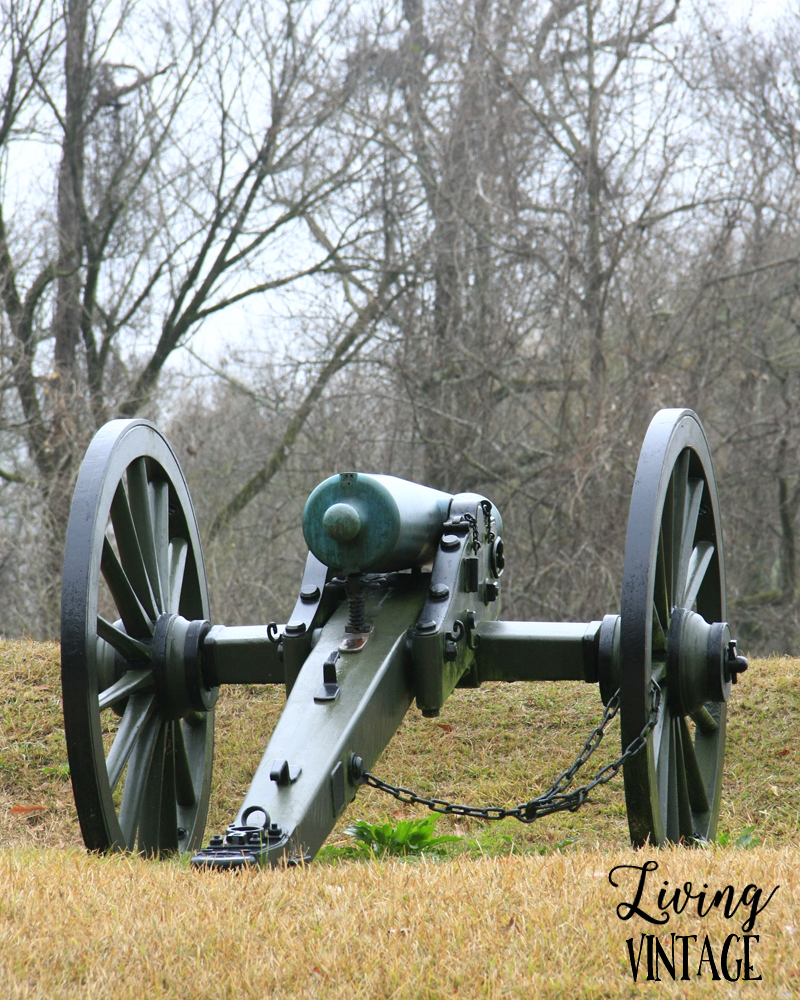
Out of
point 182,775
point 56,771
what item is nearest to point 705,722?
point 182,775

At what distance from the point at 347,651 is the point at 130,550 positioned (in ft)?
3.00

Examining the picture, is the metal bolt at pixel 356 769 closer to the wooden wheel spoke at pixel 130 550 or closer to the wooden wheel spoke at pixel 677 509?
the wooden wheel spoke at pixel 130 550

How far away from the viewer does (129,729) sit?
4.00 meters

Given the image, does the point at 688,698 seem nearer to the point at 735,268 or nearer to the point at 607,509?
the point at 607,509

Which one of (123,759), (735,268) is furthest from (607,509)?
(123,759)

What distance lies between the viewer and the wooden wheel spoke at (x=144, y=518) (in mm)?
4188

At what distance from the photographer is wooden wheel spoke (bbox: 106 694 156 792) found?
151 inches

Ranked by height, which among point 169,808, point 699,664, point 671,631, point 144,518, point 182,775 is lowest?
point 169,808

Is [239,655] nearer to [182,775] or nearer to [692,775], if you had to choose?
[182,775]

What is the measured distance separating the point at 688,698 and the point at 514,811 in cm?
82

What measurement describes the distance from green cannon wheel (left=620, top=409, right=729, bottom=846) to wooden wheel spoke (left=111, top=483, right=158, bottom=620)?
171 cm

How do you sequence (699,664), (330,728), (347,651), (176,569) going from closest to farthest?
(330,728) → (347,651) → (699,664) → (176,569)

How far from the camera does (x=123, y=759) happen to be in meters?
3.88

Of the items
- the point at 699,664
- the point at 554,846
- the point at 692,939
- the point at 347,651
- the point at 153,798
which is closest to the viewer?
the point at 692,939
